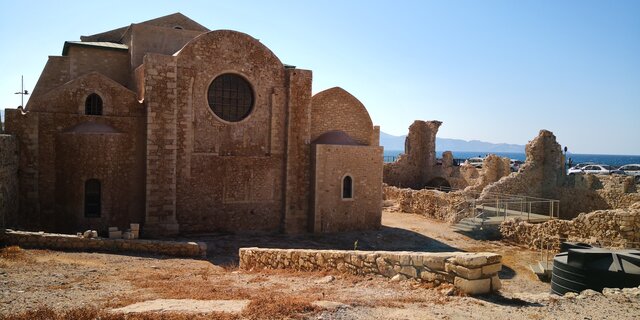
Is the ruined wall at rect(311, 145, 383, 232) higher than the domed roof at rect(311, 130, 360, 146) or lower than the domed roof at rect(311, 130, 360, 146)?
lower

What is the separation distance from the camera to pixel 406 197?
28750 millimetres

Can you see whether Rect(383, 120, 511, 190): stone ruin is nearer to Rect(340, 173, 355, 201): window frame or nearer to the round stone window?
Rect(340, 173, 355, 201): window frame

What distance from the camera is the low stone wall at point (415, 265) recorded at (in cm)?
717

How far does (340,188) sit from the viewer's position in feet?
69.9

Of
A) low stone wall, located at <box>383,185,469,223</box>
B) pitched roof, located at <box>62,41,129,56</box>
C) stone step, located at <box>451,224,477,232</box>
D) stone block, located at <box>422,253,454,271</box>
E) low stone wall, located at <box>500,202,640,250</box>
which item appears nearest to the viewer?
stone block, located at <box>422,253,454,271</box>

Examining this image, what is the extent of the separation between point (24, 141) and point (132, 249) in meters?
6.36

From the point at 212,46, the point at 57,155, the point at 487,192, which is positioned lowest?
the point at 487,192

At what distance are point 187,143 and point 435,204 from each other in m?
14.5

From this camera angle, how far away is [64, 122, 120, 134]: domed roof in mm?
17156

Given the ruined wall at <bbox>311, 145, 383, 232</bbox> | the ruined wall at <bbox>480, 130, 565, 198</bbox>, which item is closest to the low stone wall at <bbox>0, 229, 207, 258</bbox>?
the ruined wall at <bbox>311, 145, 383, 232</bbox>

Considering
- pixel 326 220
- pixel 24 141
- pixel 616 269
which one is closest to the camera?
pixel 616 269

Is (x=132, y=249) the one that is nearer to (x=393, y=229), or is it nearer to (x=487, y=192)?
(x=393, y=229)

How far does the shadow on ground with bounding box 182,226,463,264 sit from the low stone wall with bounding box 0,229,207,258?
179 centimetres

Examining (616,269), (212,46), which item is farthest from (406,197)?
(616,269)
